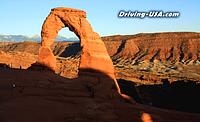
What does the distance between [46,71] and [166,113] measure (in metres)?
13.6

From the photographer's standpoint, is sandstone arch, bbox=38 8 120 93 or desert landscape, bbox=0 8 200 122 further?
sandstone arch, bbox=38 8 120 93

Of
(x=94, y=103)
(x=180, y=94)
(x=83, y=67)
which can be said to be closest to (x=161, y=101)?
(x=180, y=94)

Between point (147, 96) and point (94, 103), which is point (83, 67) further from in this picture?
point (147, 96)

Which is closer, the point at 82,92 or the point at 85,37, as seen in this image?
the point at 82,92

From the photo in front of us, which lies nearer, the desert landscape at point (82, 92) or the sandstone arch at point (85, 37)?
the desert landscape at point (82, 92)

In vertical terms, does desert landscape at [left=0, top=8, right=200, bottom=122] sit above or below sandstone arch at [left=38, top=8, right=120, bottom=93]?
below

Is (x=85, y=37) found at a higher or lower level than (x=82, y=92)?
higher

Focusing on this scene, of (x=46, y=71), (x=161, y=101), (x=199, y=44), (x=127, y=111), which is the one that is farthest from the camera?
(x=199, y=44)

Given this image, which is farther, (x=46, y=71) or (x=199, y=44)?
(x=199, y=44)

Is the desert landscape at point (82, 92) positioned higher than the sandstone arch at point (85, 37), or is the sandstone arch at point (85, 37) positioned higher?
the sandstone arch at point (85, 37)

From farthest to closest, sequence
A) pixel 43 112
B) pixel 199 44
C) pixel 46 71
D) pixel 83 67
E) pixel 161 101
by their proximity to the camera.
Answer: pixel 199 44
pixel 161 101
pixel 46 71
pixel 83 67
pixel 43 112

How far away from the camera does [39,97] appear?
24.8 metres

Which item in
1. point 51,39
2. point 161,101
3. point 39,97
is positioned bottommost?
point 161,101

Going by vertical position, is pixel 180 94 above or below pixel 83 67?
below
